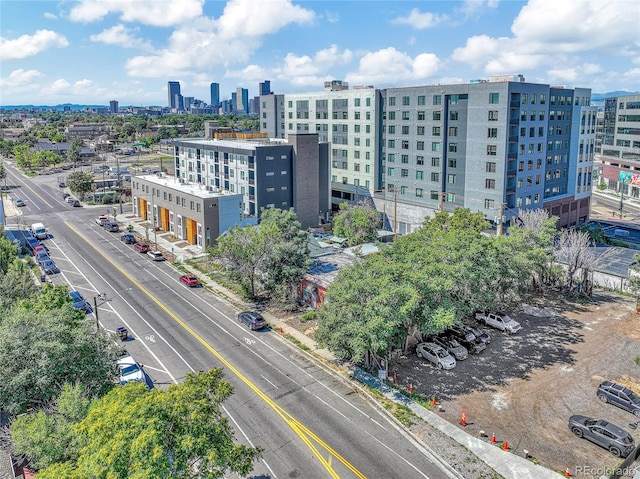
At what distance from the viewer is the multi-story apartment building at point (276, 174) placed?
276ft

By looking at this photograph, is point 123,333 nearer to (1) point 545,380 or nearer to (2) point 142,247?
(2) point 142,247

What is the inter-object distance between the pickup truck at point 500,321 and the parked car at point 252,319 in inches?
912

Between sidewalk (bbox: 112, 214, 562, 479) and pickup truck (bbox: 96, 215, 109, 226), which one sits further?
pickup truck (bbox: 96, 215, 109, 226)

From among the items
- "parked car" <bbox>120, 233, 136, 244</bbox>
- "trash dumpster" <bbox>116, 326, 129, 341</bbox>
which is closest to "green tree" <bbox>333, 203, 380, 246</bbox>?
"parked car" <bbox>120, 233, 136, 244</bbox>

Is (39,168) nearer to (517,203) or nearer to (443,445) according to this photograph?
(517,203)

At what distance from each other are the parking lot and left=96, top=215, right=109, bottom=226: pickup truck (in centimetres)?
7519

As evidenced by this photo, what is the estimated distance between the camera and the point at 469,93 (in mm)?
80375

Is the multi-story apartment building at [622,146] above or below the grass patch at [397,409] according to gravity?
above

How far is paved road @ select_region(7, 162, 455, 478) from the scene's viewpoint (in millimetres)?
31125

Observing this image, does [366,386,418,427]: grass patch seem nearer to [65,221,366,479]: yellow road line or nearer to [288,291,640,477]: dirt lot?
[288,291,640,477]: dirt lot

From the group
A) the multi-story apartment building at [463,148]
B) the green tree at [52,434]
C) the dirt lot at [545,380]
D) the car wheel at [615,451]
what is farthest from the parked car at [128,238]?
the car wheel at [615,451]

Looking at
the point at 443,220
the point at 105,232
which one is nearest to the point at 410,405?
the point at 443,220

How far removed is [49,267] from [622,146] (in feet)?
479

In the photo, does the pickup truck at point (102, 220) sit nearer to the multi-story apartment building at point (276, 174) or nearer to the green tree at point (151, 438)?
the multi-story apartment building at point (276, 174)
